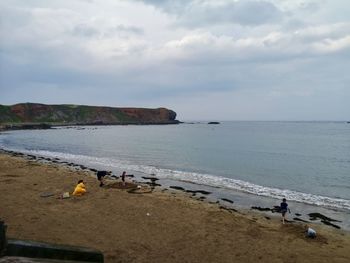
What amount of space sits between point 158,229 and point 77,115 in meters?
162

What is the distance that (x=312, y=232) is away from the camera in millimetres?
14656

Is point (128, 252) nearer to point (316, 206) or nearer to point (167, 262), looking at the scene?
point (167, 262)

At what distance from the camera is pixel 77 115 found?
556 ft

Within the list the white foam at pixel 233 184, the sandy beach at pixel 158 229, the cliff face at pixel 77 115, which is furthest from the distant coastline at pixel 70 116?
the sandy beach at pixel 158 229

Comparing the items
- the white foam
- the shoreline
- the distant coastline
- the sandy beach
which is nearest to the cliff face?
the distant coastline

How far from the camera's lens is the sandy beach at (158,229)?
12.1 metres

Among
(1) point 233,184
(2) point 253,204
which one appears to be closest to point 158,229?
(2) point 253,204

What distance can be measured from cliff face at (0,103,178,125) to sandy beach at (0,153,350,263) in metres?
132

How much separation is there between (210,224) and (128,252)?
503 cm

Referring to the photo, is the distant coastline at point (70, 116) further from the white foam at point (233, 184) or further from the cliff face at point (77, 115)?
the white foam at point (233, 184)

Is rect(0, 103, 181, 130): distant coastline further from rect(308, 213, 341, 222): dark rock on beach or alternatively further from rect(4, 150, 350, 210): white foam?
rect(308, 213, 341, 222): dark rock on beach

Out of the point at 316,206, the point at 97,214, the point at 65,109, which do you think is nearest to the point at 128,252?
the point at 97,214

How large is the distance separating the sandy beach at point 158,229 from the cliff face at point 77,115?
132 meters

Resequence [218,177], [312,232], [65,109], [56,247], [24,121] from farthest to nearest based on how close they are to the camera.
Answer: [65,109]
[24,121]
[218,177]
[312,232]
[56,247]
